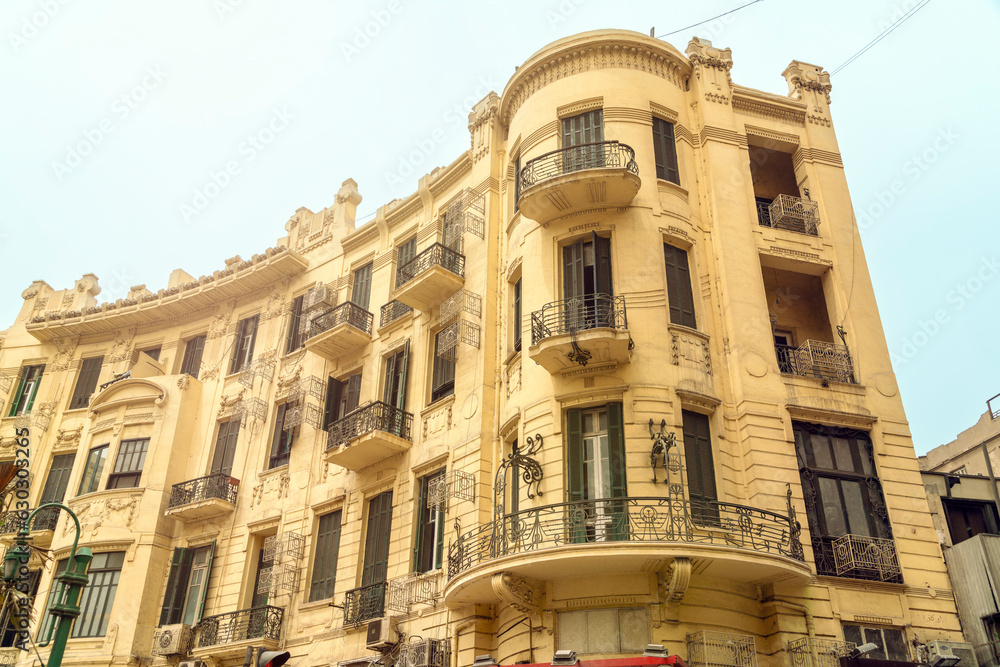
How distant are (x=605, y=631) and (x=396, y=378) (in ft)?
35.6

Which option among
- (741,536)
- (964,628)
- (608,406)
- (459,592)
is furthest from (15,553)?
(964,628)

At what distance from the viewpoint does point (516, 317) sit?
20.1 m

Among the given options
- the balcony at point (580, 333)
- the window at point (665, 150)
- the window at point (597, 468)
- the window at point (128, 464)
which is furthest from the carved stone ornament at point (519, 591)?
the window at point (128, 464)

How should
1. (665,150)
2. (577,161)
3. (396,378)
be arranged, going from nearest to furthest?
1. (577,161)
2. (665,150)
3. (396,378)

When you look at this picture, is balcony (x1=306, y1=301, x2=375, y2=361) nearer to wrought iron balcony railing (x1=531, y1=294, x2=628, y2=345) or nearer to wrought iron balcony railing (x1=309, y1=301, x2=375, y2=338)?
wrought iron balcony railing (x1=309, y1=301, x2=375, y2=338)

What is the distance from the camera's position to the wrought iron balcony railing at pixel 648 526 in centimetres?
1477

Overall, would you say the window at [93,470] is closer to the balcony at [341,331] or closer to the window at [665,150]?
the balcony at [341,331]

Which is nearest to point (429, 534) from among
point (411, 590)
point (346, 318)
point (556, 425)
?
point (411, 590)

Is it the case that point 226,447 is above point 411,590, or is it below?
above

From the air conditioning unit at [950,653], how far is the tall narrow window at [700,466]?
4551mm

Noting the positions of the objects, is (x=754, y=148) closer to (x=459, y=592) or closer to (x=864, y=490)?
(x=864, y=490)

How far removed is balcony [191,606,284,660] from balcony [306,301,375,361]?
306 inches

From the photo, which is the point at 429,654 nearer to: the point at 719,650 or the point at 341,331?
the point at 719,650

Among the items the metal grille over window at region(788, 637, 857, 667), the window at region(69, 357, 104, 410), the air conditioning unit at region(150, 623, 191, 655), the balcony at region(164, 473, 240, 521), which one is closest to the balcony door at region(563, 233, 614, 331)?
the metal grille over window at region(788, 637, 857, 667)
